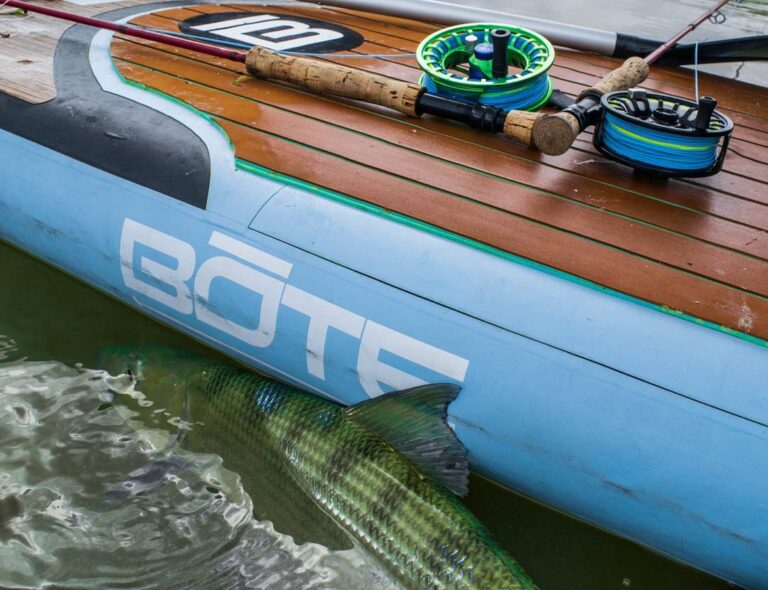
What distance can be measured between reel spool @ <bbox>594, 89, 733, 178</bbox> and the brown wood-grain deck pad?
9cm

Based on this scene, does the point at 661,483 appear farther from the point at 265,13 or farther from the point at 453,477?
the point at 265,13

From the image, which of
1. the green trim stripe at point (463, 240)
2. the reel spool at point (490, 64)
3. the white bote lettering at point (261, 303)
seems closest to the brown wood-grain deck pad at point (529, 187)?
the green trim stripe at point (463, 240)

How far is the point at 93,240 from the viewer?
2.95m

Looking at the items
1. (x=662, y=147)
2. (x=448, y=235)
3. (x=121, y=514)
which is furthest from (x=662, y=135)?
(x=121, y=514)

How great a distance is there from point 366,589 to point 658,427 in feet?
2.97

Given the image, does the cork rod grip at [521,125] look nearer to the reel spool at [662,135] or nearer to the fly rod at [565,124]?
the fly rod at [565,124]

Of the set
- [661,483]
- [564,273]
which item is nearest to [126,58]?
[564,273]

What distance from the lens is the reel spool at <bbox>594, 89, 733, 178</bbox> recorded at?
2555 mm

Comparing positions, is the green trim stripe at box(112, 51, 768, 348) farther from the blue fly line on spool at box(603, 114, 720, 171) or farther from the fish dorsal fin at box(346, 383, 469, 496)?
the blue fly line on spool at box(603, 114, 720, 171)

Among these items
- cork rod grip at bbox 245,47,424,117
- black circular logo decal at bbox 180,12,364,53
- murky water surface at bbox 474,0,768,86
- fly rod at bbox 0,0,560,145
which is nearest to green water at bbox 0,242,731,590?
fly rod at bbox 0,0,560,145

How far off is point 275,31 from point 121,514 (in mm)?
2789

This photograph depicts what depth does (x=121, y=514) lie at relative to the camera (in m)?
2.43

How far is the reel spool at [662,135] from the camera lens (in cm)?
255

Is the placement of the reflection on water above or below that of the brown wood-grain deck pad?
below
